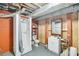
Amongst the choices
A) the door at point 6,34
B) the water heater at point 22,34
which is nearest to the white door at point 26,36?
the water heater at point 22,34

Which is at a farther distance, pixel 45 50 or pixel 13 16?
pixel 45 50

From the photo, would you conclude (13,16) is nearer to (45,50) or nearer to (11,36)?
(11,36)

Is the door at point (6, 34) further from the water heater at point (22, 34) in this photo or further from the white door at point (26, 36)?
the white door at point (26, 36)

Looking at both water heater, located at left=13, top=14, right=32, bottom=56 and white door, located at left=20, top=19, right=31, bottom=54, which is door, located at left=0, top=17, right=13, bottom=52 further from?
white door, located at left=20, top=19, right=31, bottom=54

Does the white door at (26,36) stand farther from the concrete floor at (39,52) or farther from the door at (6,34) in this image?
the door at (6,34)

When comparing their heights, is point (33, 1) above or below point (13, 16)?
above

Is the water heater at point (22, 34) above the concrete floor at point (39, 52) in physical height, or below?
above

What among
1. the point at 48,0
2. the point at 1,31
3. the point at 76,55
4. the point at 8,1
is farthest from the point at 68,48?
the point at 8,1

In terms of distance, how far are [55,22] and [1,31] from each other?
0.87 metres

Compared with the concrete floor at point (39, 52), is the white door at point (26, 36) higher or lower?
higher

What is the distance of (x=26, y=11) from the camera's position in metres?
1.68

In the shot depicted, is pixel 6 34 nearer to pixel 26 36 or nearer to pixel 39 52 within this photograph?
pixel 26 36

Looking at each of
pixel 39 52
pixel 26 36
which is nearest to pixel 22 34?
pixel 26 36

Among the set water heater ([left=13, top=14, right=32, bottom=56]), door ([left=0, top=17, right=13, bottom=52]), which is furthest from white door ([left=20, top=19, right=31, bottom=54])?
door ([left=0, top=17, right=13, bottom=52])
